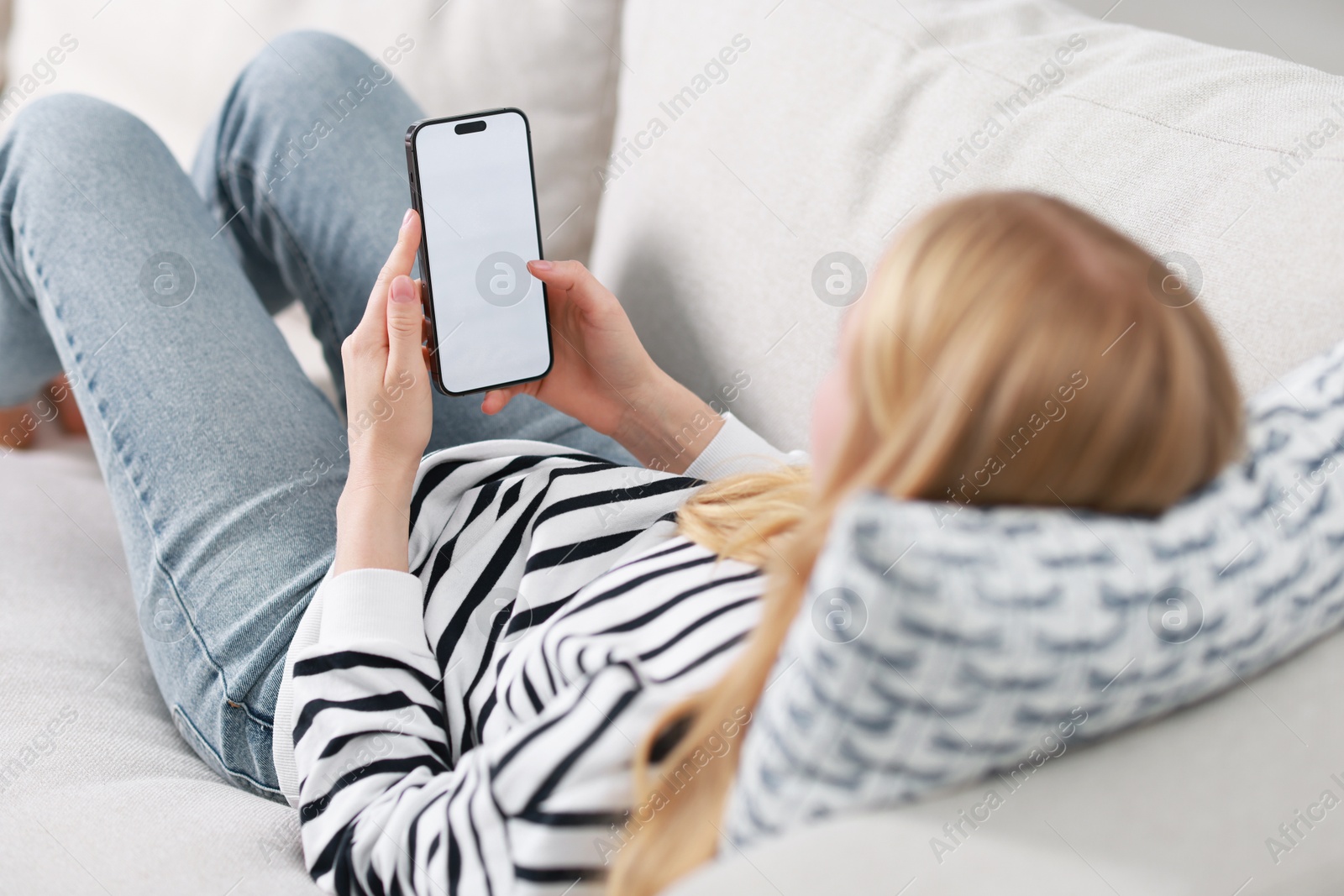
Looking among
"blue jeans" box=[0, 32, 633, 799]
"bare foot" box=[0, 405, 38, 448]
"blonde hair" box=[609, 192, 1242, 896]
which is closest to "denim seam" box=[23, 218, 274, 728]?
"blue jeans" box=[0, 32, 633, 799]

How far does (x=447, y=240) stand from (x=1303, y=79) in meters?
0.64

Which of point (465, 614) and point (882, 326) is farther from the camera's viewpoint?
point (465, 614)

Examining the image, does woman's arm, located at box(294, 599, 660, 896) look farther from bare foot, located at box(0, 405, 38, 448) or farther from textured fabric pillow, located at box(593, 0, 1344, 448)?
bare foot, located at box(0, 405, 38, 448)

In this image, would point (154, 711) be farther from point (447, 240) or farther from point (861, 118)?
point (861, 118)

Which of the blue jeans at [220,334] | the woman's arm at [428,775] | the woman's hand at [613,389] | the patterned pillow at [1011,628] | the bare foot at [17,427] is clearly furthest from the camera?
the bare foot at [17,427]

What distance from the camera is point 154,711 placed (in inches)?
30.3

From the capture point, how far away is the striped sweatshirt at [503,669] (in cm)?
47

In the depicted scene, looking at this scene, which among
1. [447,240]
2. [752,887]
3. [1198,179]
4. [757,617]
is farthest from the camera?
[447,240]

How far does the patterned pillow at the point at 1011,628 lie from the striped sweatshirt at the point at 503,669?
79 mm

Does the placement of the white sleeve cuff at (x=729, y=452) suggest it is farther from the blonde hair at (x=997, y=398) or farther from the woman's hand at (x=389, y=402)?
the blonde hair at (x=997, y=398)

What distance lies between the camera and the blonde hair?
1.27ft

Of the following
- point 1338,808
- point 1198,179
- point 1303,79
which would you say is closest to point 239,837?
point 1338,808

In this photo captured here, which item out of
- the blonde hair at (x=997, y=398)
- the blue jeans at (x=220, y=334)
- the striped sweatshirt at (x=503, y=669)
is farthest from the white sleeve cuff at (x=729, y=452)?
the blonde hair at (x=997, y=398)

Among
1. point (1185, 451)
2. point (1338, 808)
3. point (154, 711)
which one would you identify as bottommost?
point (154, 711)
